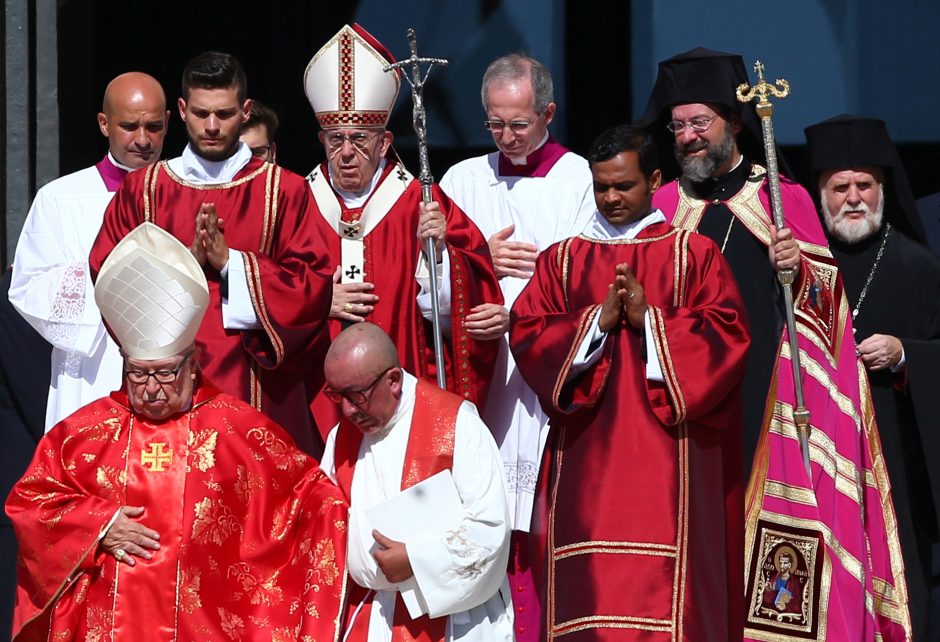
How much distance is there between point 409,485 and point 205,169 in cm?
173

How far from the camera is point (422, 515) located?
6.86 metres

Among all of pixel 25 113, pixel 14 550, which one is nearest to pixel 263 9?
pixel 25 113

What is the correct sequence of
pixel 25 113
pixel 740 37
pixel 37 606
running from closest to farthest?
pixel 37 606, pixel 25 113, pixel 740 37

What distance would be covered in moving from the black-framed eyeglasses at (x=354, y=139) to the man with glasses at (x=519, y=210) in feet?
1.71

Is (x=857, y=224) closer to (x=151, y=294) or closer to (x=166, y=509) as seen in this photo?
(x=151, y=294)

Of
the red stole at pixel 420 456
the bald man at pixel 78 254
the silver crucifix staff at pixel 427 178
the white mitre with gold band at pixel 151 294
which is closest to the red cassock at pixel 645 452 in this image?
the silver crucifix staff at pixel 427 178

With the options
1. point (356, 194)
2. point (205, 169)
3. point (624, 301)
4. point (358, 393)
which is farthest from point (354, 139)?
point (358, 393)

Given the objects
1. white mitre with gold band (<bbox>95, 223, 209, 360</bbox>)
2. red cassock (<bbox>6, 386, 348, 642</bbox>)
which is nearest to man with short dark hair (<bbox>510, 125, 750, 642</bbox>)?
red cassock (<bbox>6, 386, 348, 642</bbox>)

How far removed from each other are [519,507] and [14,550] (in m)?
2.28

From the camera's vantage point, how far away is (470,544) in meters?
6.76

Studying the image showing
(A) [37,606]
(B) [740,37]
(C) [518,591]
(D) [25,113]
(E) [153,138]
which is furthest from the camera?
(B) [740,37]

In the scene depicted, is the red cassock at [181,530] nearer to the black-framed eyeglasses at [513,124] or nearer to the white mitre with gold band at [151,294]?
the white mitre with gold band at [151,294]

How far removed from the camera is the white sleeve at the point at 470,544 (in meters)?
6.72

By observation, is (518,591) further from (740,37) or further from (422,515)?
(740,37)
